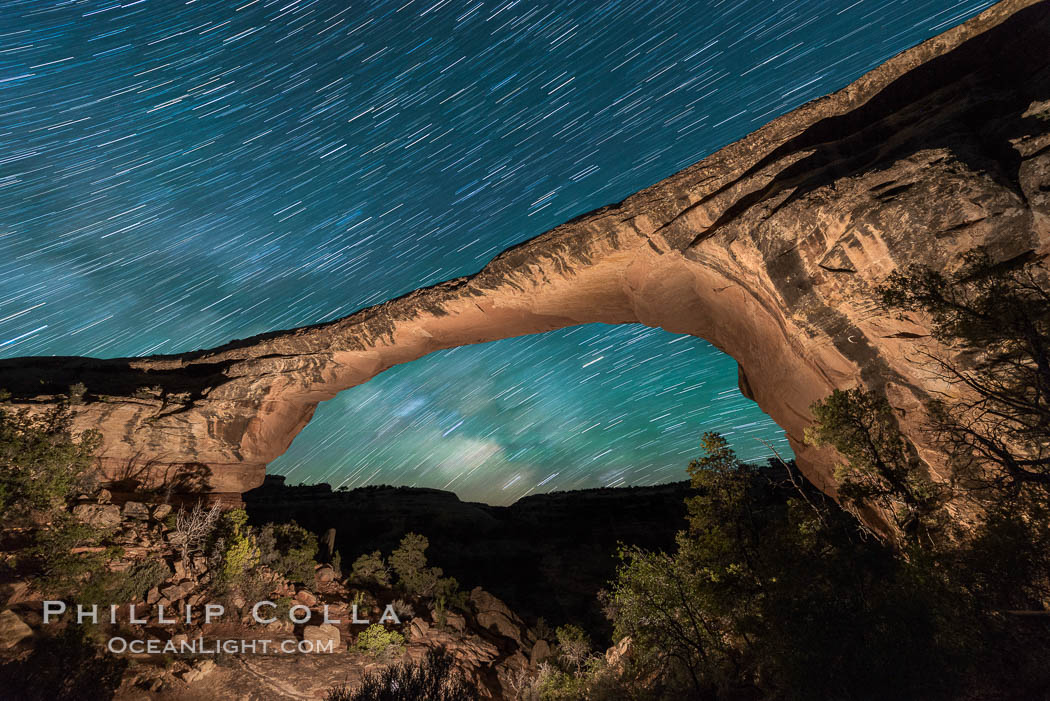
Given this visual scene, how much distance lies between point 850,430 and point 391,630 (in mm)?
14599

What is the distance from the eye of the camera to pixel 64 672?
8289 mm

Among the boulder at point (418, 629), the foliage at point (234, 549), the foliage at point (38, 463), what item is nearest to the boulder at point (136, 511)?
the foliage at point (38, 463)

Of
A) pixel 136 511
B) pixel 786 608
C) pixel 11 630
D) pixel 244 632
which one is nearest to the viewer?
pixel 786 608

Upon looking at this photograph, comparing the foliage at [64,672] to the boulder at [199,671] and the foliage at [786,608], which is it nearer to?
the boulder at [199,671]

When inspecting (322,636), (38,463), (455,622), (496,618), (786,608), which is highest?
(38,463)

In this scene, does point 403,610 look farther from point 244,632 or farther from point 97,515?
point 97,515

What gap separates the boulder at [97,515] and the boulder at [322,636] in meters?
7.48

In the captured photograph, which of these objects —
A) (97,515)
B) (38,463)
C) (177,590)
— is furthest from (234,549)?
(38,463)

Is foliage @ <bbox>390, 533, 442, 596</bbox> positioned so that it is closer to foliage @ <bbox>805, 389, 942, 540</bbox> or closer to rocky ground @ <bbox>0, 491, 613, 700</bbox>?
→ rocky ground @ <bbox>0, 491, 613, 700</bbox>

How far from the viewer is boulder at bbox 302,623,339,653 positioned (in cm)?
1153

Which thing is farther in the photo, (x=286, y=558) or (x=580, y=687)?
(x=286, y=558)

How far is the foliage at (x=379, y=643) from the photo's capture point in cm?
1168

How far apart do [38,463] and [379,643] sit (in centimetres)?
1199

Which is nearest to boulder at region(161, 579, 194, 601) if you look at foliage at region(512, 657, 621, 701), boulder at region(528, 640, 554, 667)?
foliage at region(512, 657, 621, 701)
